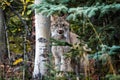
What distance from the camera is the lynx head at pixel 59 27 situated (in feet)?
17.6

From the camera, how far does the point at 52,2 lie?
3.48m

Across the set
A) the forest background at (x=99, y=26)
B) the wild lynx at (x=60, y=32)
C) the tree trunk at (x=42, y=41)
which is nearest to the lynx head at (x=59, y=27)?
the wild lynx at (x=60, y=32)

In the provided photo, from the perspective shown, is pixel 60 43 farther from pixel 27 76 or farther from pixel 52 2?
pixel 27 76

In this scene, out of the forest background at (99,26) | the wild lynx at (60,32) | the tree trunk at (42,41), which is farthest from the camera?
the tree trunk at (42,41)

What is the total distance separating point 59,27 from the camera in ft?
18.1

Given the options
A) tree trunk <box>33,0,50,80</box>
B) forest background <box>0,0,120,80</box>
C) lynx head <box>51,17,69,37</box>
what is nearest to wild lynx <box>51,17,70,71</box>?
lynx head <box>51,17,69,37</box>

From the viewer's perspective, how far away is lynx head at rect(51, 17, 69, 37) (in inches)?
211

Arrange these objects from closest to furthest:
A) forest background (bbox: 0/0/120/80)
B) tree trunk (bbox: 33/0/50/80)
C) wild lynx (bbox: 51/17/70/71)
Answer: forest background (bbox: 0/0/120/80), wild lynx (bbox: 51/17/70/71), tree trunk (bbox: 33/0/50/80)

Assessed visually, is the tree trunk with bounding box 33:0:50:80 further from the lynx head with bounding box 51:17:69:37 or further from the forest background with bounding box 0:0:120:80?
the forest background with bounding box 0:0:120:80

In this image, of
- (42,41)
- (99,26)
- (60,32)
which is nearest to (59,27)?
(60,32)

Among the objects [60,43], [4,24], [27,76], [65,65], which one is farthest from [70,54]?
[4,24]

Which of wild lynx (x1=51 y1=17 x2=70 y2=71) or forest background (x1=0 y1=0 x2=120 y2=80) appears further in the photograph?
wild lynx (x1=51 y1=17 x2=70 y2=71)

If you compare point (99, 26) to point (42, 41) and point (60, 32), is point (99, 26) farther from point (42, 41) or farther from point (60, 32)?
point (42, 41)

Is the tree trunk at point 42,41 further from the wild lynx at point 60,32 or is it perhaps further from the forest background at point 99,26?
the forest background at point 99,26
